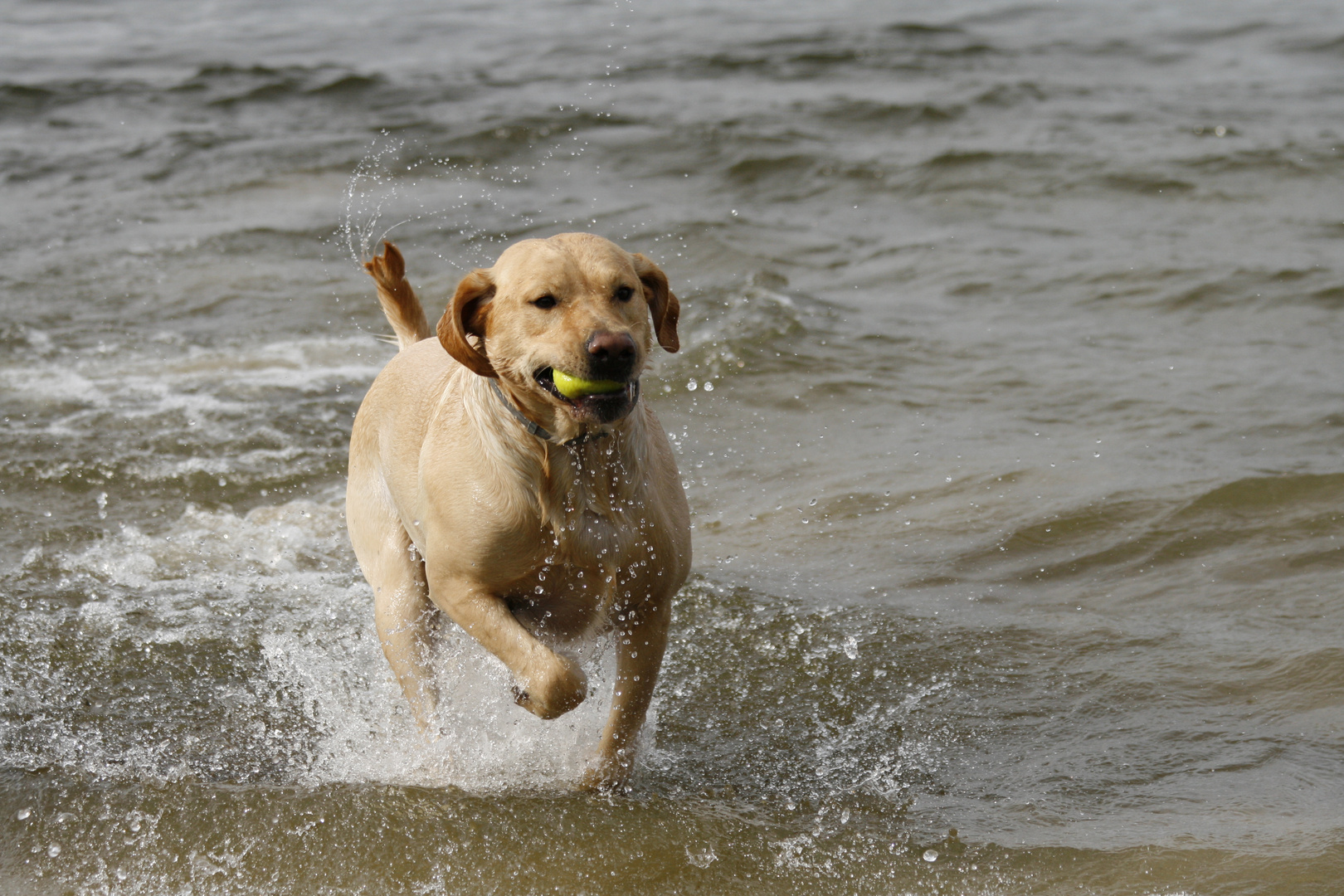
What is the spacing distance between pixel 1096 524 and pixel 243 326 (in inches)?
240

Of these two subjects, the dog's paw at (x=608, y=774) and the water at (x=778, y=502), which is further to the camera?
the dog's paw at (x=608, y=774)

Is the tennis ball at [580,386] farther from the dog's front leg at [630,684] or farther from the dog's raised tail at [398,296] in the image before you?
the dog's raised tail at [398,296]

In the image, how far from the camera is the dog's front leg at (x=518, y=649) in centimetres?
372

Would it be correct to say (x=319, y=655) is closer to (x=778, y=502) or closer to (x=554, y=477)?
(x=554, y=477)

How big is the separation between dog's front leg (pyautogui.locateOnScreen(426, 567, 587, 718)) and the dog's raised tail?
3.87 ft

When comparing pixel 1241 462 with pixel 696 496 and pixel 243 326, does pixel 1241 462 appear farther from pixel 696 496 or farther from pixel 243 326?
pixel 243 326

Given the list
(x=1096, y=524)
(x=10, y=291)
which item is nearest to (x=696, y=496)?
(x=1096, y=524)

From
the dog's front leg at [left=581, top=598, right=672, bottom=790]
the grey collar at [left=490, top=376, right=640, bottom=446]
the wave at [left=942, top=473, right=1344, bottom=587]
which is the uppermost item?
the grey collar at [left=490, top=376, right=640, bottom=446]

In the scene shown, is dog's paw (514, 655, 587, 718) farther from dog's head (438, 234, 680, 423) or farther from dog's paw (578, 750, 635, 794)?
Result: dog's head (438, 234, 680, 423)

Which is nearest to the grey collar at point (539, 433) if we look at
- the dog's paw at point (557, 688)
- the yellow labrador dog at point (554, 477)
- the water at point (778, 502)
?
the yellow labrador dog at point (554, 477)

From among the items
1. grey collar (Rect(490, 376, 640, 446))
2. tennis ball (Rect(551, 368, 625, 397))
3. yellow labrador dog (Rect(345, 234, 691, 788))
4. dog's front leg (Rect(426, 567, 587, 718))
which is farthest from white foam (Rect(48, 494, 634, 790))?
tennis ball (Rect(551, 368, 625, 397))

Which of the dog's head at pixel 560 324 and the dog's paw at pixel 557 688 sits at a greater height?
the dog's head at pixel 560 324

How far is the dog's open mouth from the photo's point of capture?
334cm

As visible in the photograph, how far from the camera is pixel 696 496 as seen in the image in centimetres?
690
